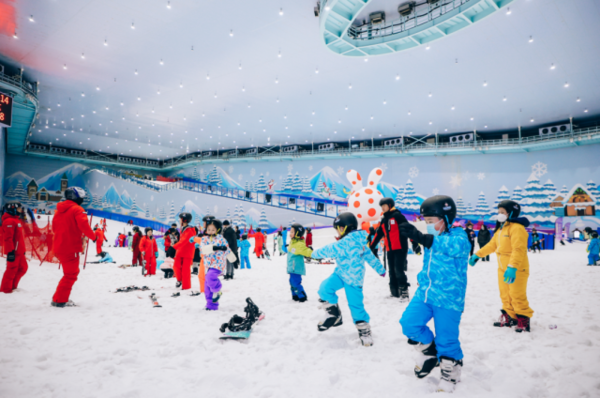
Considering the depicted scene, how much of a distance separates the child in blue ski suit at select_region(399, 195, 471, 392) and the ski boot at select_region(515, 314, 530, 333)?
1.54 meters

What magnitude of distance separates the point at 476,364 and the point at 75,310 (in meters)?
4.52

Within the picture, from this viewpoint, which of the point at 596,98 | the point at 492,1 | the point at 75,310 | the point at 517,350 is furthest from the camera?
the point at 596,98

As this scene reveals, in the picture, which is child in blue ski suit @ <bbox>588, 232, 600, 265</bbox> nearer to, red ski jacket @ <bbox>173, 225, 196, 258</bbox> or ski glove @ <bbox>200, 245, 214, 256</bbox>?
ski glove @ <bbox>200, 245, 214, 256</bbox>

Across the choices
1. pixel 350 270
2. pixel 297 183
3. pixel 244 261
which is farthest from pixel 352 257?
pixel 297 183

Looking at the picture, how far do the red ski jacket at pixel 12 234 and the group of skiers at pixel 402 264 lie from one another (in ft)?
0.04

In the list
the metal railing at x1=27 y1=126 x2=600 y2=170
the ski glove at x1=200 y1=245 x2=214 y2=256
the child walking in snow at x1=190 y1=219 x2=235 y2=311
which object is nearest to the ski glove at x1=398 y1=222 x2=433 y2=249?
the child walking in snow at x1=190 y1=219 x2=235 y2=311

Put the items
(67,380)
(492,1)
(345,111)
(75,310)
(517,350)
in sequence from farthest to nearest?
(345,111)
(492,1)
(75,310)
(517,350)
(67,380)

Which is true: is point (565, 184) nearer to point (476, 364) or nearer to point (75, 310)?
point (476, 364)

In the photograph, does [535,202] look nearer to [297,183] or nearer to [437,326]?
[297,183]

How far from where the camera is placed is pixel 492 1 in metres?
7.24

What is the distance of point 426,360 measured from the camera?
7.11 ft

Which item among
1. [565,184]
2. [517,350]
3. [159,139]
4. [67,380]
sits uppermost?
[159,139]

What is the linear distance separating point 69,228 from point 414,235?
4195 mm

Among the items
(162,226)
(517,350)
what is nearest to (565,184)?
(517,350)
